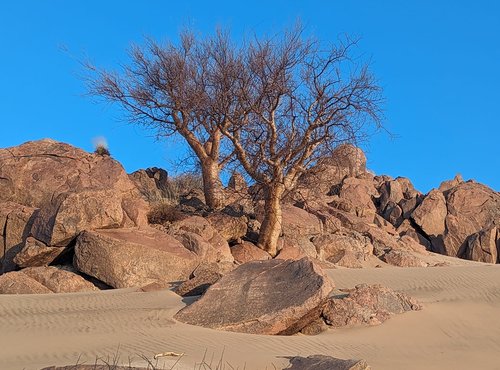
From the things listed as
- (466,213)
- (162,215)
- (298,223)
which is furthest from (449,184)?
(162,215)

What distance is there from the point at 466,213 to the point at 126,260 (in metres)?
23.2

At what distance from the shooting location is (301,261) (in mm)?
11492

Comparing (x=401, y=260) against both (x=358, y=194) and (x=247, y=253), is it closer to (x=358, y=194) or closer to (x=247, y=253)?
(x=247, y=253)

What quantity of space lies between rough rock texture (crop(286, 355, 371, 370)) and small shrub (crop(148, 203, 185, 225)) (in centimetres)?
1335

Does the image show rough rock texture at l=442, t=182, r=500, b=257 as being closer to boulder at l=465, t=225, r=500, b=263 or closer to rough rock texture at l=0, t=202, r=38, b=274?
boulder at l=465, t=225, r=500, b=263

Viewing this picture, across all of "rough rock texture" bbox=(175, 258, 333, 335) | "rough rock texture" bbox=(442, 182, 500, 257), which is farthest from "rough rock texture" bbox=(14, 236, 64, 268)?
"rough rock texture" bbox=(442, 182, 500, 257)

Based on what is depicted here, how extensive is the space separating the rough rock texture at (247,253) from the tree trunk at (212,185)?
415 cm

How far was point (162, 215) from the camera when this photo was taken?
21141 mm

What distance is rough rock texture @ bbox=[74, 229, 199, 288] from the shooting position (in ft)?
48.1

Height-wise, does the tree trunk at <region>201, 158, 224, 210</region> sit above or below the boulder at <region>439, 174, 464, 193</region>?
below

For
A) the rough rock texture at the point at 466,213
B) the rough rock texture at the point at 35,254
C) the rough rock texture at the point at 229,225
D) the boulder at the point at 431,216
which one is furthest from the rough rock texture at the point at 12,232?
the boulder at the point at 431,216

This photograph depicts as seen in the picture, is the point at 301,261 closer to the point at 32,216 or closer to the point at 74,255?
the point at 74,255

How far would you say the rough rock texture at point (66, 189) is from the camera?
51.2 ft

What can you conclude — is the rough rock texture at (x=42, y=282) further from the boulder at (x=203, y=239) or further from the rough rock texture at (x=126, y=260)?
the boulder at (x=203, y=239)
